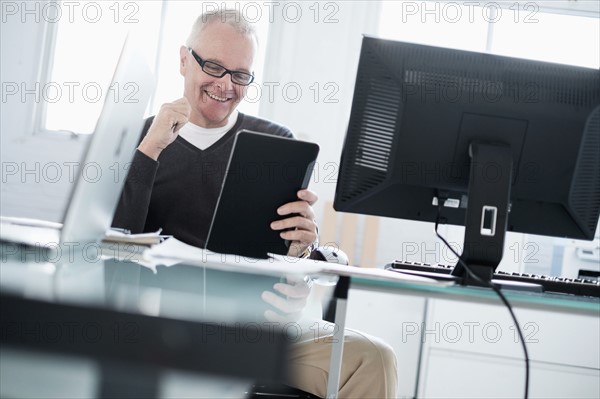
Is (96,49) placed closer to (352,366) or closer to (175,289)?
(352,366)

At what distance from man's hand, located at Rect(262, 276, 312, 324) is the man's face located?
129 centimetres

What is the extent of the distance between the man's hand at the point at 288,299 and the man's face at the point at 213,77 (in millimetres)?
1285

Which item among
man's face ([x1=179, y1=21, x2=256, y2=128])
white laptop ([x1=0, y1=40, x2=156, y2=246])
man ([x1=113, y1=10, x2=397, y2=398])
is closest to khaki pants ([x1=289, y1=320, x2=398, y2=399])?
man ([x1=113, y1=10, x2=397, y2=398])

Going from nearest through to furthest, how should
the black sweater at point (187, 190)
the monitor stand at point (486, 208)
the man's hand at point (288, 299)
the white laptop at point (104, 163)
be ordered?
the man's hand at point (288, 299) < the white laptop at point (104, 163) < the monitor stand at point (486, 208) < the black sweater at point (187, 190)

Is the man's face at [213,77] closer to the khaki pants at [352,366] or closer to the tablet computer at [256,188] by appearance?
the tablet computer at [256,188]

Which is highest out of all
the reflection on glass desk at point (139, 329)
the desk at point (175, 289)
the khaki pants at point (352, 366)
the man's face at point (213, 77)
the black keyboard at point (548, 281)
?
the man's face at point (213, 77)

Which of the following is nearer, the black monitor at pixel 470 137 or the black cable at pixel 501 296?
the black cable at pixel 501 296

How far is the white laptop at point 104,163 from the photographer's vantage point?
123cm

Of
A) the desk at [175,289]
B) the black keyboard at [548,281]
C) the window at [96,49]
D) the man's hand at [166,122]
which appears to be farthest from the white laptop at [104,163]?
the window at [96,49]

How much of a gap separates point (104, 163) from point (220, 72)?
3.42 ft

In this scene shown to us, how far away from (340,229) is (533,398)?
1368mm

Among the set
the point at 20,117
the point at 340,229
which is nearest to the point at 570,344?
the point at 340,229

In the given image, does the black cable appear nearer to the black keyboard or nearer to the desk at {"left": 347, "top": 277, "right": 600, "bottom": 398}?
the black keyboard

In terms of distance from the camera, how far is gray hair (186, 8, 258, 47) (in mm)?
2330
